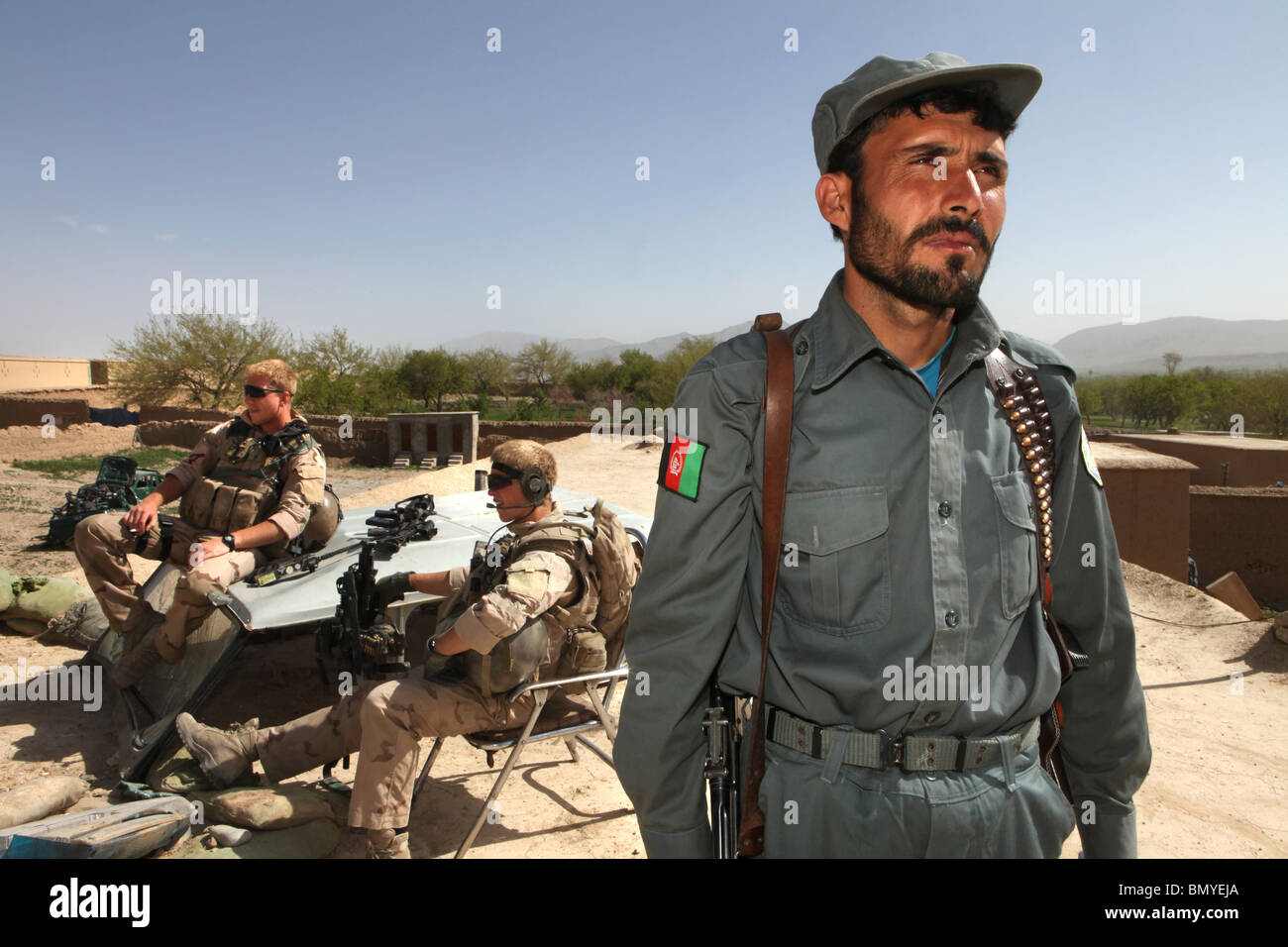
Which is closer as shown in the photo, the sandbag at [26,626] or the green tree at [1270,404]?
the sandbag at [26,626]

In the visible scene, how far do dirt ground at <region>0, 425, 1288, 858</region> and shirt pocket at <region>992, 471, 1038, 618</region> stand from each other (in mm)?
2726

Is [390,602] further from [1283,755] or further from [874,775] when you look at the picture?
[1283,755]

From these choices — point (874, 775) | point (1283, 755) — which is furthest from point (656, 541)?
point (1283, 755)

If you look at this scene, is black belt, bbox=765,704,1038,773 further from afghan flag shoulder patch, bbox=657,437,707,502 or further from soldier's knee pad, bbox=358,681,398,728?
soldier's knee pad, bbox=358,681,398,728

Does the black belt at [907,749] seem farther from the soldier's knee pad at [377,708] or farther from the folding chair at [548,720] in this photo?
the soldier's knee pad at [377,708]

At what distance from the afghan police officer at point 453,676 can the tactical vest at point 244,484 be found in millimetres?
1419

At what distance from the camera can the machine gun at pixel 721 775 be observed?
1.41 meters

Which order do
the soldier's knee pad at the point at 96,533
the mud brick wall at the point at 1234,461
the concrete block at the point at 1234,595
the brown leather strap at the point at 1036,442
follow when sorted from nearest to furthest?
the brown leather strap at the point at 1036,442 → the soldier's knee pad at the point at 96,533 → the concrete block at the point at 1234,595 → the mud brick wall at the point at 1234,461

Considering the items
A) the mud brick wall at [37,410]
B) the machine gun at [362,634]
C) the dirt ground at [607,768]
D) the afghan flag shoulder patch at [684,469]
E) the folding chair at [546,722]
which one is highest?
the mud brick wall at [37,410]

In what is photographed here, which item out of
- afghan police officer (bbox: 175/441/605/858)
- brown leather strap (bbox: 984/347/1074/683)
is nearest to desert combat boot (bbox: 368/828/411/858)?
afghan police officer (bbox: 175/441/605/858)

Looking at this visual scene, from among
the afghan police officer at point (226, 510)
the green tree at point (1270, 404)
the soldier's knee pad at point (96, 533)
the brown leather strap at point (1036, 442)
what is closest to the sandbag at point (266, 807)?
the afghan police officer at point (226, 510)

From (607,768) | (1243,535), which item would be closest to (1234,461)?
(1243,535)

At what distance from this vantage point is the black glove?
12.8 ft
